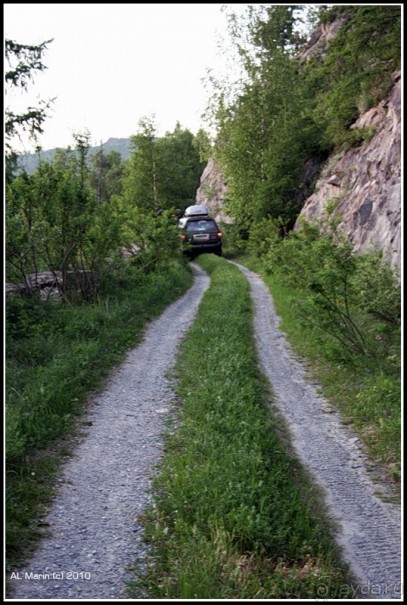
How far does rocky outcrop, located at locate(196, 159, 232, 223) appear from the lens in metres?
46.8

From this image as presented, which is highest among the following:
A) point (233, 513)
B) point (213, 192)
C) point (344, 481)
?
point (213, 192)

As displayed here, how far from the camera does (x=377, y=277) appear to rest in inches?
380

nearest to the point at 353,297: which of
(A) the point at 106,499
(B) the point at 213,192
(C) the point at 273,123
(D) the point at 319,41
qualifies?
(A) the point at 106,499

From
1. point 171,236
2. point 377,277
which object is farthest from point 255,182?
point 377,277

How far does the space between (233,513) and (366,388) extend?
13.8ft

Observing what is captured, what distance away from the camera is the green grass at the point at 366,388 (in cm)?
646

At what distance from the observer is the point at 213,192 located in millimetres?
48656

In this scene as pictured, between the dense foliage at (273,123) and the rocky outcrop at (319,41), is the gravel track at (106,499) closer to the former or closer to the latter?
the dense foliage at (273,123)

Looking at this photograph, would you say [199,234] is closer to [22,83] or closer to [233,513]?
[22,83]

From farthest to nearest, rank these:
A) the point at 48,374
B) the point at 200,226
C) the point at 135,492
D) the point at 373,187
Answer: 1. the point at 200,226
2. the point at 373,187
3. the point at 48,374
4. the point at 135,492

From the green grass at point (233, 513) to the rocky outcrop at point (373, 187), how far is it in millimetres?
5411

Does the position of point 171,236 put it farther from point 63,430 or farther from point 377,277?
point 63,430

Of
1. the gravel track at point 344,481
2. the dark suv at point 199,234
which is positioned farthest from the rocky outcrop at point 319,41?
the gravel track at point 344,481

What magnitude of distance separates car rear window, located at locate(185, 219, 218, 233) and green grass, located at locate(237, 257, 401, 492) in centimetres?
1880
